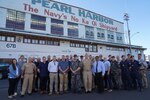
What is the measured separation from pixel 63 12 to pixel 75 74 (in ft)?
89.4

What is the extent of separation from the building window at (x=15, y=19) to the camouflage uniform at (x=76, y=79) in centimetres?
2067

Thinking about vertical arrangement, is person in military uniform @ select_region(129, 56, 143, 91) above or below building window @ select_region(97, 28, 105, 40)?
below

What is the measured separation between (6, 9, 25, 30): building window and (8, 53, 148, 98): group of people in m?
19.4

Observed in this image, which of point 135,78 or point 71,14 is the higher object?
point 71,14

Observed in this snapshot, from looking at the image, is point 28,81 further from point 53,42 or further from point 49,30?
point 49,30

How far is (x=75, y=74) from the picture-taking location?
9852mm

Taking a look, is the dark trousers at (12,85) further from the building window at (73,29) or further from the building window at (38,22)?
the building window at (73,29)

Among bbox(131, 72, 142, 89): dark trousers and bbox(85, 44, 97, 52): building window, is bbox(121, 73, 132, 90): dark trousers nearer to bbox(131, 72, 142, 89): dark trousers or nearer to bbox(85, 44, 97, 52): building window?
bbox(131, 72, 142, 89): dark trousers

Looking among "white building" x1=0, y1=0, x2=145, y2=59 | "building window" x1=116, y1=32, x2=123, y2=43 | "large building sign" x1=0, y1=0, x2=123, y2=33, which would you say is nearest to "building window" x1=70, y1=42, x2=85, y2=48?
"white building" x1=0, y1=0, x2=145, y2=59

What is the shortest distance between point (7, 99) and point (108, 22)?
40.4 m

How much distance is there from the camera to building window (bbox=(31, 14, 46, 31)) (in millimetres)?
30181

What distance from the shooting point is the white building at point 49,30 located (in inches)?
975

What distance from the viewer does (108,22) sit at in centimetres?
4528

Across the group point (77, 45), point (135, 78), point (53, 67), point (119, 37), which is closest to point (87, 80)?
point (53, 67)
